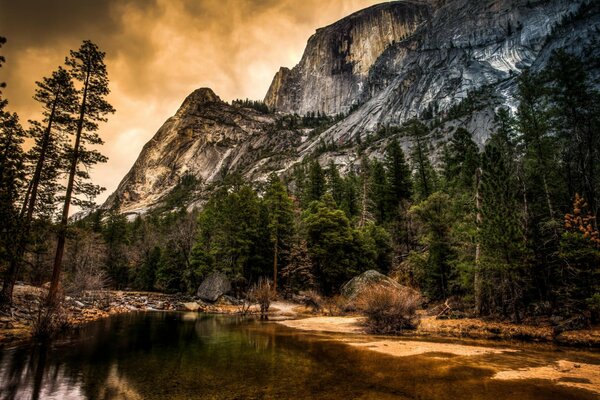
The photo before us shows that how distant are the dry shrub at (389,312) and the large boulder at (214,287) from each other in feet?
78.6

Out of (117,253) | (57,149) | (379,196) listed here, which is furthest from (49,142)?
(117,253)

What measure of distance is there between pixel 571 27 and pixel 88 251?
454 ft

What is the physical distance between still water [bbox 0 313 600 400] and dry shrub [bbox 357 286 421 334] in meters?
4.32

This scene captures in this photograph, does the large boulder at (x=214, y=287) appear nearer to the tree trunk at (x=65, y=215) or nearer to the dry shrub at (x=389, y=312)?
the tree trunk at (x=65, y=215)

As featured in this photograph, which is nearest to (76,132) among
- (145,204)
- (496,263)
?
(496,263)

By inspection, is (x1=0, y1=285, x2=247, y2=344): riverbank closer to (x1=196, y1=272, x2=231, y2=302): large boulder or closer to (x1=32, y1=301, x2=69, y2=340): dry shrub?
(x1=32, y1=301, x2=69, y2=340): dry shrub

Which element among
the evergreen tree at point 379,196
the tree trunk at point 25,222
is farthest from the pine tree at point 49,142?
the evergreen tree at point 379,196

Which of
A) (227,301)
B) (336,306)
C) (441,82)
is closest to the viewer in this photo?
(336,306)

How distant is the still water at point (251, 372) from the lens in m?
6.66

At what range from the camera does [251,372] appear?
8.43 m

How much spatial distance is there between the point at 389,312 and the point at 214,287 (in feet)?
85.4

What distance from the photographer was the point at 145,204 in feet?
581

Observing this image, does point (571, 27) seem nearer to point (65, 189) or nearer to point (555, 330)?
point (555, 330)

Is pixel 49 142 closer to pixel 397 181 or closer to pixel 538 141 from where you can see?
pixel 538 141
